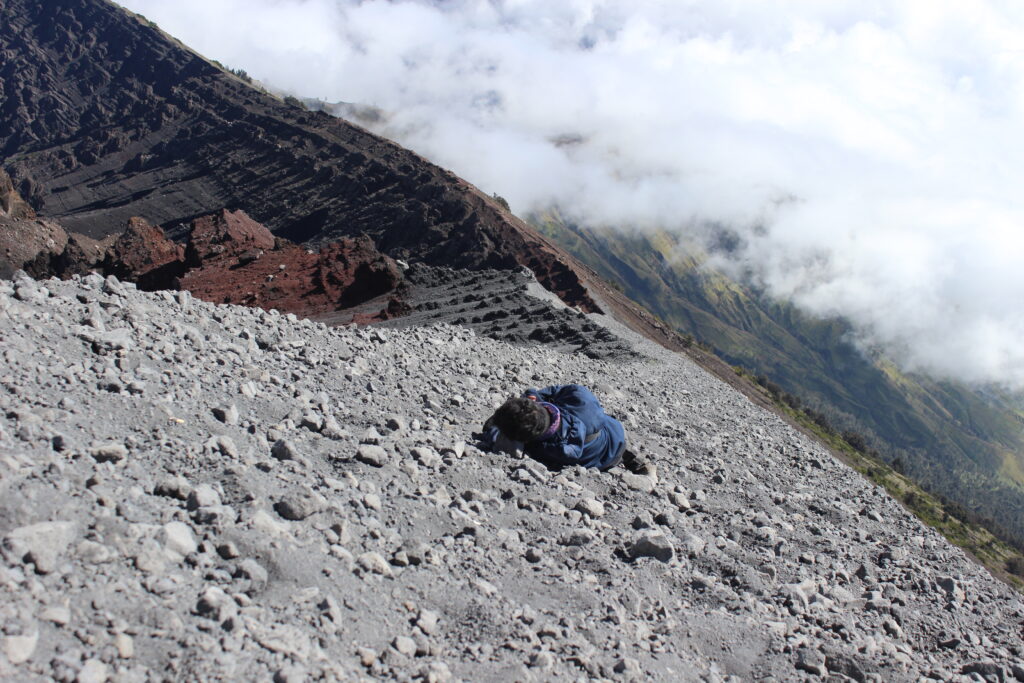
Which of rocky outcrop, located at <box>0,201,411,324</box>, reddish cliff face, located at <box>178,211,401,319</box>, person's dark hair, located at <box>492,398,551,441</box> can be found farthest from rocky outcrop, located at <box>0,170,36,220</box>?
person's dark hair, located at <box>492,398,551,441</box>

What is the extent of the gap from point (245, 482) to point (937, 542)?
879cm

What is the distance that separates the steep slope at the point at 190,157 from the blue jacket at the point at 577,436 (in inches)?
1441

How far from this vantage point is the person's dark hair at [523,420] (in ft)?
25.3

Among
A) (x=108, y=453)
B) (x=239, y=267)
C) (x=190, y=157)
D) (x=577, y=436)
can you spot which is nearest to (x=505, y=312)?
(x=239, y=267)

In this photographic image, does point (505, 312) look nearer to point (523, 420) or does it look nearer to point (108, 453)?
point (523, 420)

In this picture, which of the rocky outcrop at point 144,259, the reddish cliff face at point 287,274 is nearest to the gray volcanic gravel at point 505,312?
the reddish cliff face at point 287,274

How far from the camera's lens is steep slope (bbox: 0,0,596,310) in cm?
6544

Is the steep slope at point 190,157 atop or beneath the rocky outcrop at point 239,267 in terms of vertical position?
atop

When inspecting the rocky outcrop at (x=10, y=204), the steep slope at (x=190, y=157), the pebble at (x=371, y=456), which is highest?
the steep slope at (x=190, y=157)

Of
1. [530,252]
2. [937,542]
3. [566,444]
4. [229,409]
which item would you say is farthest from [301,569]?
[530,252]

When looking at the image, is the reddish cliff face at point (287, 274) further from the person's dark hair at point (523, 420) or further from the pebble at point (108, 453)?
the pebble at point (108, 453)

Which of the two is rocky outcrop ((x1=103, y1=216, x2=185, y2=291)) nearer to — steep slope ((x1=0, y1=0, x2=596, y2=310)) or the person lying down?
steep slope ((x1=0, y1=0, x2=596, y2=310))

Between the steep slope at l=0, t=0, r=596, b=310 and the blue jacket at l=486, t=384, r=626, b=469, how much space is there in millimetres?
36590

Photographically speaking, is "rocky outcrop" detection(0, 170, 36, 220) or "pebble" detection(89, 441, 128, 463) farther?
"rocky outcrop" detection(0, 170, 36, 220)
